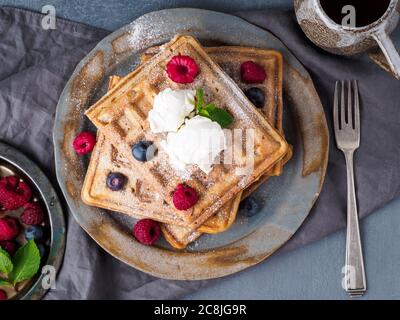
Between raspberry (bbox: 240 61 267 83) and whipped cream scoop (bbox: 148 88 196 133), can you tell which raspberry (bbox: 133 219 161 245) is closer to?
whipped cream scoop (bbox: 148 88 196 133)

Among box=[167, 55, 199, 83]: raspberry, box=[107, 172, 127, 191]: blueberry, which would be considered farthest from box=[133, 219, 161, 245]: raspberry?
box=[167, 55, 199, 83]: raspberry

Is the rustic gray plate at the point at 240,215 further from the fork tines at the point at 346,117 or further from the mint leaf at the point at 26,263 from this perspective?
the mint leaf at the point at 26,263

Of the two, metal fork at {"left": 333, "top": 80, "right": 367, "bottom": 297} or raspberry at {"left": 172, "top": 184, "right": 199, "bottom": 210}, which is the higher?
metal fork at {"left": 333, "top": 80, "right": 367, "bottom": 297}

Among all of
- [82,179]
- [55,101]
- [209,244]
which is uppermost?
[55,101]

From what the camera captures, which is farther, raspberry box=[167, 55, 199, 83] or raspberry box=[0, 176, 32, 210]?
raspberry box=[0, 176, 32, 210]

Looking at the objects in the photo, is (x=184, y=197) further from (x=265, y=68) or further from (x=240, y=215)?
(x=265, y=68)
